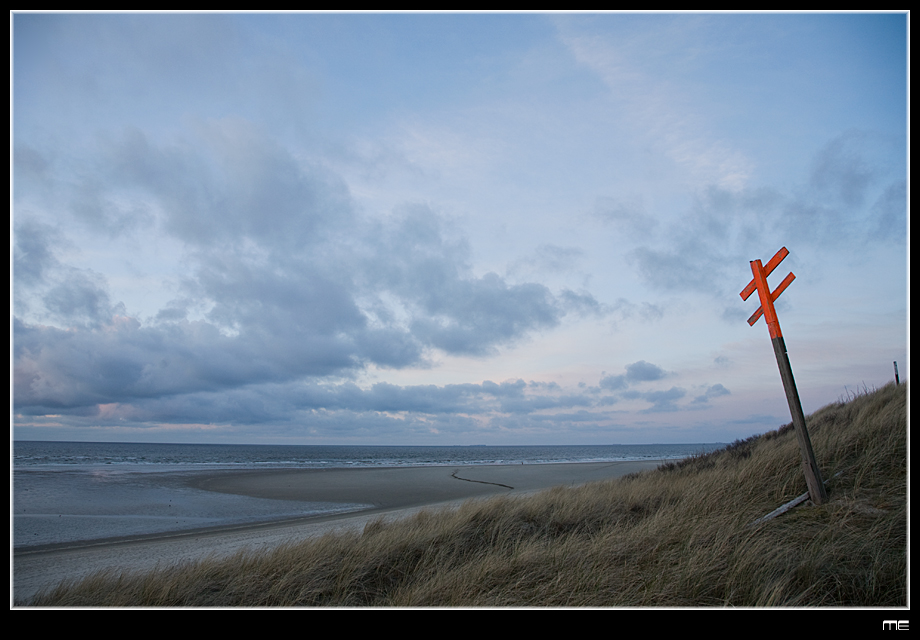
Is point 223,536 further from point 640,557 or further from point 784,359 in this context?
point 784,359

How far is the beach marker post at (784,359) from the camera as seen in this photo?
598cm

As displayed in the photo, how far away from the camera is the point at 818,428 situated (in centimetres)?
977

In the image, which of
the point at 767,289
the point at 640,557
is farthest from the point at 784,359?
the point at 640,557

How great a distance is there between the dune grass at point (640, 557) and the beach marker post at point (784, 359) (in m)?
0.39

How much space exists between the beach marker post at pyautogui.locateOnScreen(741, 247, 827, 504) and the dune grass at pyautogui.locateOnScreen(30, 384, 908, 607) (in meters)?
0.39

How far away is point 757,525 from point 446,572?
3936 mm

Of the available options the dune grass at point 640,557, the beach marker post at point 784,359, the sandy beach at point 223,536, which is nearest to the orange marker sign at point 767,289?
the beach marker post at point 784,359

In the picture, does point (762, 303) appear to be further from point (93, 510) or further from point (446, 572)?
point (93, 510)

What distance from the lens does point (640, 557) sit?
5207 mm

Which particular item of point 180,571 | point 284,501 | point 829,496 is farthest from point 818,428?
point 284,501

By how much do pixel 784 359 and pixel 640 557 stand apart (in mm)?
3281

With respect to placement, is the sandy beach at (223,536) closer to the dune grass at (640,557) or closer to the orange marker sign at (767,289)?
the dune grass at (640,557)
